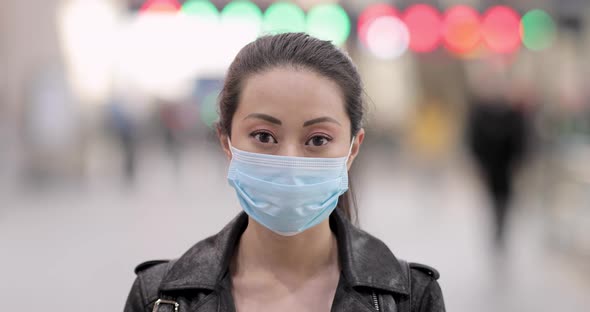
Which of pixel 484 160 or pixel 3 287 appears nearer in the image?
pixel 3 287

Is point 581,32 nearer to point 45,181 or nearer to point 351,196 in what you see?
point 45,181

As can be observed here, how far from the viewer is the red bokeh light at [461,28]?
13.2m

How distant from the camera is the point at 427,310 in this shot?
1.89 m

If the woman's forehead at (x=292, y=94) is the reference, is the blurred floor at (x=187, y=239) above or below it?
below

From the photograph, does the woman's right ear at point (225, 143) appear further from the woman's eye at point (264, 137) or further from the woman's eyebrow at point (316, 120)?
the woman's eyebrow at point (316, 120)

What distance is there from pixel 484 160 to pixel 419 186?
6.84 m

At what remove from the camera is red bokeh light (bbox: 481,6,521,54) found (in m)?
12.7

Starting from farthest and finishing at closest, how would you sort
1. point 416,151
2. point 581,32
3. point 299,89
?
point 416,151 < point 581,32 < point 299,89

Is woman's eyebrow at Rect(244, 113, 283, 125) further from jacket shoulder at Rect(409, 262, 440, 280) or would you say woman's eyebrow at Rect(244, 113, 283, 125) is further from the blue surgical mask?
jacket shoulder at Rect(409, 262, 440, 280)

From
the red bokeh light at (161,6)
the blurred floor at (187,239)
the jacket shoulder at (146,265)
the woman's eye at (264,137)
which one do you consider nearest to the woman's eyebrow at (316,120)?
the woman's eye at (264,137)

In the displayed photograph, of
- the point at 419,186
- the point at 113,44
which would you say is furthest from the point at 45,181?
the point at 419,186

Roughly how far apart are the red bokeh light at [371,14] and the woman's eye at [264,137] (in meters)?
12.7

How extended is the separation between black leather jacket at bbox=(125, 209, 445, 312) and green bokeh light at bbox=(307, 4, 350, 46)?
10.2 m

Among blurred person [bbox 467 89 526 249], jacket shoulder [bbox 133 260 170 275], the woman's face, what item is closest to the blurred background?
blurred person [bbox 467 89 526 249]
